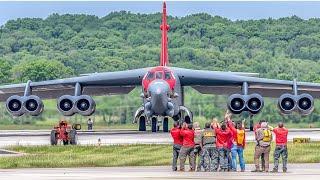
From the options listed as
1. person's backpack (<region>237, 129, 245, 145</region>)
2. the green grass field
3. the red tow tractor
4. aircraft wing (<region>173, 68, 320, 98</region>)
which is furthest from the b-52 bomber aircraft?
person's backpack (<region>237, 129, 245, 145</region>)

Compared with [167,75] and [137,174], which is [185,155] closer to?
[137,174]

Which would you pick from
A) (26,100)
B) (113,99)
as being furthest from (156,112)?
(113,99)

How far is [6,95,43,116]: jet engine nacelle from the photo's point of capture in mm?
53156

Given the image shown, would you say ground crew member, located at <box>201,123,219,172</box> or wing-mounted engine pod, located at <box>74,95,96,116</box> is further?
wing-mounted engine pod, located at <box>74,95,96,116</box>

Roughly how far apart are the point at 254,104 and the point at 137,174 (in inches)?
989

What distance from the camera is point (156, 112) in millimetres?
50469

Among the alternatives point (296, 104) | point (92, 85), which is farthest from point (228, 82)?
point (92, 85)

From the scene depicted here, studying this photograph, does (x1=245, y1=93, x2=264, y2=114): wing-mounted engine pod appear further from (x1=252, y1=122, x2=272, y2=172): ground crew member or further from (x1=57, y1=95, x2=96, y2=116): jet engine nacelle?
(x1=252, y1=122, x2=272, y2=172): ground crew member

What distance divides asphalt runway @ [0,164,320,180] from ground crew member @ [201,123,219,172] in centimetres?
82

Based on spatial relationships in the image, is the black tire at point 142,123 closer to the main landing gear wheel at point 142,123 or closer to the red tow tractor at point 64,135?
the main landing gear wheel at point 142,123

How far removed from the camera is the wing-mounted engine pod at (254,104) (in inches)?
2067

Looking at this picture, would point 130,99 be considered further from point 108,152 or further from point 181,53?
point 181,53

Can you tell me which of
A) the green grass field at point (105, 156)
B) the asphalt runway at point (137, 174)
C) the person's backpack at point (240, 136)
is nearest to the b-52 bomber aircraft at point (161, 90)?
the green grass field at point (105, 156)

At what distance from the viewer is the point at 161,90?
49.1 meters
